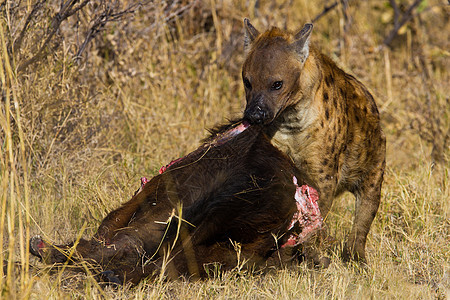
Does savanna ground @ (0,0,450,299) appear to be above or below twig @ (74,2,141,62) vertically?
below

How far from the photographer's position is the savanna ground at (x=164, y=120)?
10.5ft

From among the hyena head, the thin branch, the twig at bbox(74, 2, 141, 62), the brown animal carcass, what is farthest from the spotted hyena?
the thin branch

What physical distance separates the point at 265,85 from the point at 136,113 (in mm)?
2263

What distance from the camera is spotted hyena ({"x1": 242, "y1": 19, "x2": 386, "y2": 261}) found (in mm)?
3746

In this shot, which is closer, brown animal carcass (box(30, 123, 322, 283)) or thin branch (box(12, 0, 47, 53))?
brown animal carcass (box(30, 123, 322, 283))

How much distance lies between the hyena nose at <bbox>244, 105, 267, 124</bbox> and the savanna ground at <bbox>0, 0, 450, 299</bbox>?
2.82 feet

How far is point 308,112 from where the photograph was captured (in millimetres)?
3844

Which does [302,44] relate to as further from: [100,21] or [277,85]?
[100,21]

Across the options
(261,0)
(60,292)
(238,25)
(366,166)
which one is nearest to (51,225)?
(60,292)

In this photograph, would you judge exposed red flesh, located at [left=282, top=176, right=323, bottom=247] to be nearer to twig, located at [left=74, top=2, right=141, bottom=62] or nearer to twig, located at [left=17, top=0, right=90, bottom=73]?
twig, located at [left=17, top=0, right=90, bottom=73]

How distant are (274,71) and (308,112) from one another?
0.34 metres

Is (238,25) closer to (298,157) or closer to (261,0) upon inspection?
(261,0)

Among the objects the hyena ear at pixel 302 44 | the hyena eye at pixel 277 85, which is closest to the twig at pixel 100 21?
the hyena ear at pixel 302 44

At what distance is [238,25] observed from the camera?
705 centimetres
